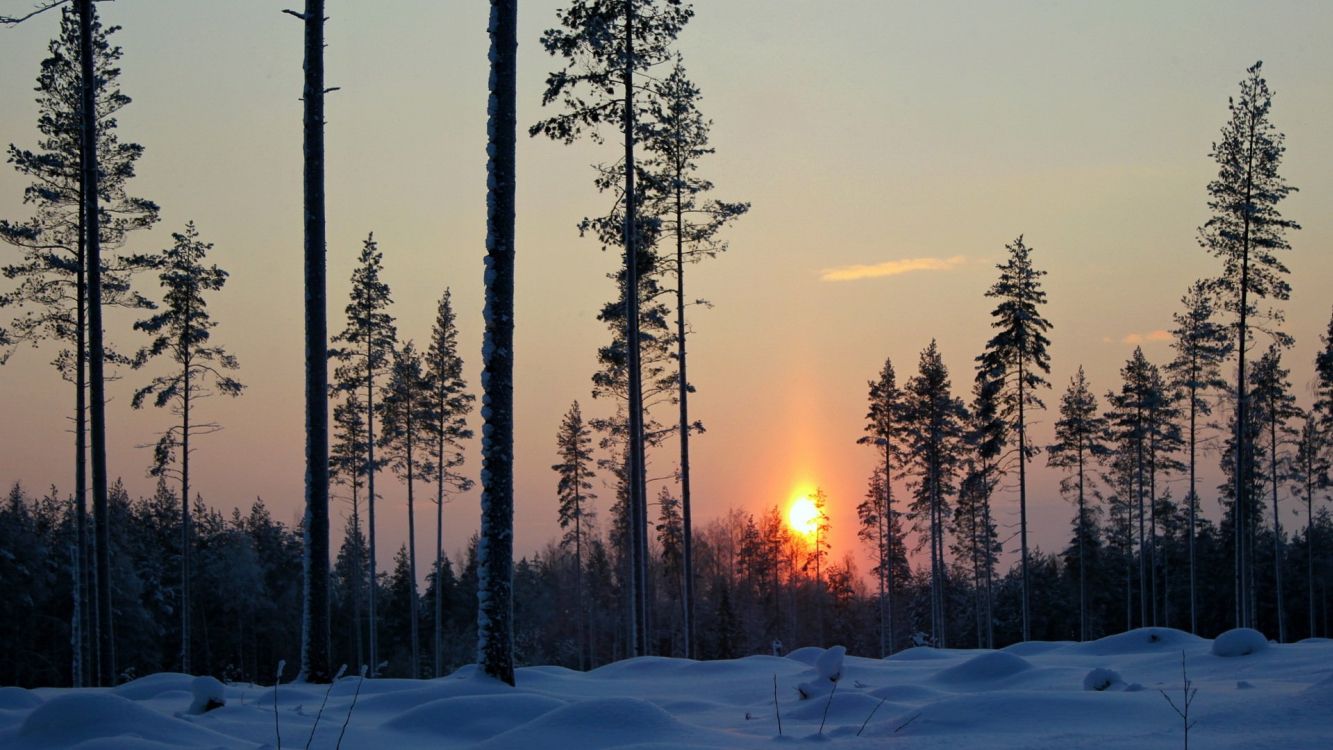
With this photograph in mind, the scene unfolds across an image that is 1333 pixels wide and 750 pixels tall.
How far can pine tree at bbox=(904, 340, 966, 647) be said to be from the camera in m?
43.2

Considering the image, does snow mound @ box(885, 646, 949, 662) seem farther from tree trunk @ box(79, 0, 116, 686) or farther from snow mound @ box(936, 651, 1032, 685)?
tree trunk @ box(79, 0, 116, 686)

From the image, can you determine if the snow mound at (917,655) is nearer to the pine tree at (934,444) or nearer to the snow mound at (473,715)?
the snow mound at (473,715)

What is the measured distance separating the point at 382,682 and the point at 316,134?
623 centimetres

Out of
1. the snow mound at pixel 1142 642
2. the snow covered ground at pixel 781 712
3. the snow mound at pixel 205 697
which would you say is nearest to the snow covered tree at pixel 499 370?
the snow covered ground at pixel 781 712

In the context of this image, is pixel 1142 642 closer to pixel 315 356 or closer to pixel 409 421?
pixel 315 356

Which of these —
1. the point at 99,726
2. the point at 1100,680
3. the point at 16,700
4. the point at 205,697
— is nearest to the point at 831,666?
the point at 1100,680

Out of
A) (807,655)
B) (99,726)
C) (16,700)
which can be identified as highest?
(99,726)

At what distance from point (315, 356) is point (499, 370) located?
2.75 meters

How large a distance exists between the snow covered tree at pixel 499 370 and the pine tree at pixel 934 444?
35.2m

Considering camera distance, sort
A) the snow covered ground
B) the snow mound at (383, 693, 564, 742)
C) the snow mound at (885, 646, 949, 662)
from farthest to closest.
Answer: the snow mound at (885, 646, 949, 662), the snow mound at (383, 693, 564, 742), the snow covered ground

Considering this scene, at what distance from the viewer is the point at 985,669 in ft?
30.9

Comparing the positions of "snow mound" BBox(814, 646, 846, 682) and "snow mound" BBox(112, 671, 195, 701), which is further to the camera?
"snow mound" BBox(112, 671, 195, 701)

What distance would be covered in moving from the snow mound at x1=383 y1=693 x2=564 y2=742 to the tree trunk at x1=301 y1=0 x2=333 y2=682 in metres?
4.68

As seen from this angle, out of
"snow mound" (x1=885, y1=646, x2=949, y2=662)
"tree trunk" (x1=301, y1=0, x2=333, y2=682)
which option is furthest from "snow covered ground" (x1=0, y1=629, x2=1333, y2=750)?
"snow mound" (x1=885, y1=646, x2=949, y2=662)
